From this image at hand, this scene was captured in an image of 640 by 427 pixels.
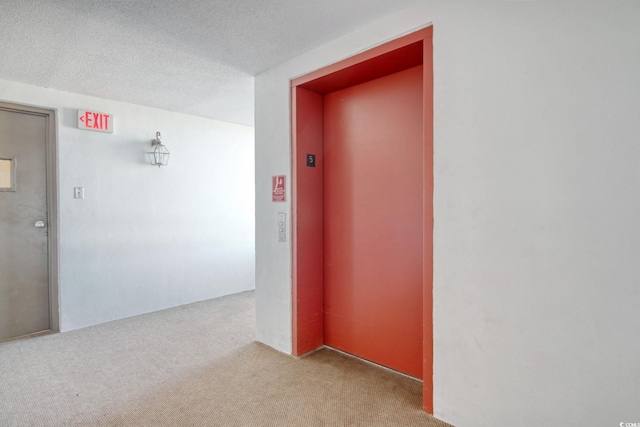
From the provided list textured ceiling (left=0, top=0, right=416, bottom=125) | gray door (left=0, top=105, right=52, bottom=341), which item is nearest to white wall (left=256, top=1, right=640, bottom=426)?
textured ceiling (left=0, top=0, right=416, bottom=125)

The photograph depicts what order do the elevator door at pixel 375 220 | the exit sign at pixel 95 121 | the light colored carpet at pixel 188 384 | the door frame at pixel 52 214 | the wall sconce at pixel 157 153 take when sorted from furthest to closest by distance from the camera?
the wall sconce at pixel 157 153
the exit sign at pixel 95 121
the door frame at pixel 52 214
the elevator door at pixel 375 220
the light colored carpet at pixel 188 384

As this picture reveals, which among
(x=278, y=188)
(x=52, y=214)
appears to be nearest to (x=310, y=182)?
(x=278, y=188)

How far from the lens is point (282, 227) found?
9.67 feet

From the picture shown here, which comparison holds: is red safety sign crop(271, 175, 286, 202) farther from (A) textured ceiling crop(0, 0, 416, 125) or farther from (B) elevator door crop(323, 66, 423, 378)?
(A) textured ceiling crop(0, 0, 416, 125)

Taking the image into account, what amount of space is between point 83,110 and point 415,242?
12.0 feet

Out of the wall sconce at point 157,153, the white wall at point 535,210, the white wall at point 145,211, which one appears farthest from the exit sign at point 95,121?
the white wall at point 535,210

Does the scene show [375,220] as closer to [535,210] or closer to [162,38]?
[535,210]

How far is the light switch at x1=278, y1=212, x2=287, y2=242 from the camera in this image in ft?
9.62

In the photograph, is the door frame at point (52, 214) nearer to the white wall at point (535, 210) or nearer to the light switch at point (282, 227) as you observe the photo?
the light switch at point (282, 227)

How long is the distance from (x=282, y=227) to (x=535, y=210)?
6.20ft

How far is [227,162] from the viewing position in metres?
4.91

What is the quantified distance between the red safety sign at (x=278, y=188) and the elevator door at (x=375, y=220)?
0.39 metres

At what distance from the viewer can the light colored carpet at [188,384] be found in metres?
2.03

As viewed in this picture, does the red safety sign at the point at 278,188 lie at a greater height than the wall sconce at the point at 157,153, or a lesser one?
lesser
